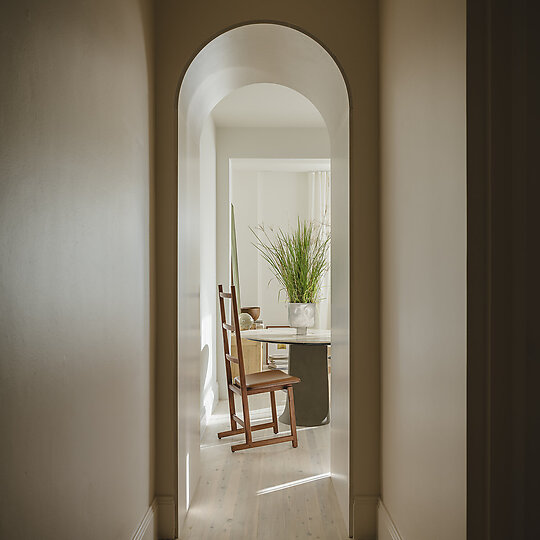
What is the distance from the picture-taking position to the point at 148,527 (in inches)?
90.6

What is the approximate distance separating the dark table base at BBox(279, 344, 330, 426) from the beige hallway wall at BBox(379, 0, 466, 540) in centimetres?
210

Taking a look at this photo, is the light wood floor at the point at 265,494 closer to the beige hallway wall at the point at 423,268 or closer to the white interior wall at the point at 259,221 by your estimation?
the beige hallway wall at the point at 423,268

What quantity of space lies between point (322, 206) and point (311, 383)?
12.2 feet

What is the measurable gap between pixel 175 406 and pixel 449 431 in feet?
4.59

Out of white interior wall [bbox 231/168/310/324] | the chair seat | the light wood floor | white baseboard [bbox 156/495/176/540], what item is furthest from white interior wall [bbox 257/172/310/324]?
white baseboard [bbox 156/495/176/540]

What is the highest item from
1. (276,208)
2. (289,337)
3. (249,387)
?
(276,208)

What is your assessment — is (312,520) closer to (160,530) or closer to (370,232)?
(160,530)

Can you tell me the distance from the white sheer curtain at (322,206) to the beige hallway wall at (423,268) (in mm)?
5248

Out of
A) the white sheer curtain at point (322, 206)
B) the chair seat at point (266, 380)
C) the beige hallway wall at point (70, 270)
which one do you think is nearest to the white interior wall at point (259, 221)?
the white sheer curtain at point (322, 206)

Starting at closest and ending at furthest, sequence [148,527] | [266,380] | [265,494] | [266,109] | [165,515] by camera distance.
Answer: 1. [148,527]
2. [165,515]
3. [265,494]
4. [266,380]
5. [266,109]

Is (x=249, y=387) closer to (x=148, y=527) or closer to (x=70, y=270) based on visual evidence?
(x=148, y=527)

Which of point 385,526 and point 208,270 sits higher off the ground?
point 208,270

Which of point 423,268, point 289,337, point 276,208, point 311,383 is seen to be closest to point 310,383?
point 311,383

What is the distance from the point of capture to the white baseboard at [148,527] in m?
2.15
